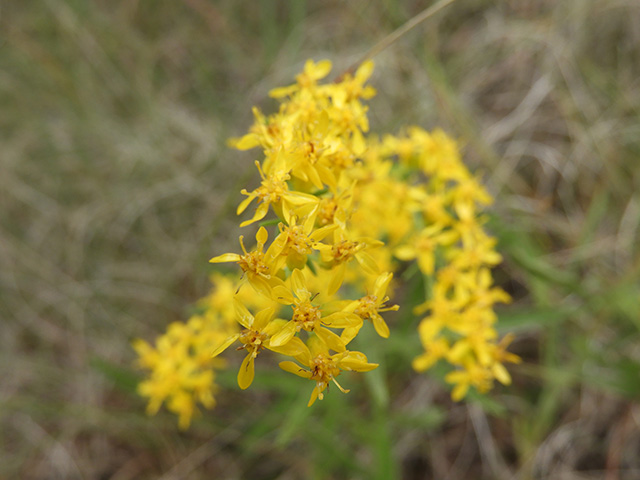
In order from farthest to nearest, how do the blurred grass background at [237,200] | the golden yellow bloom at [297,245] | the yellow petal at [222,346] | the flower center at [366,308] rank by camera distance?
1. the blurred grass background at [237,200]
2. the flower center at [366,308]
3. the golden yellow bloom at [297,245]
4. the yellow petal at [222,346]

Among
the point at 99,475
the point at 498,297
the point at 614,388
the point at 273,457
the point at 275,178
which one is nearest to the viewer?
the point at 275,178

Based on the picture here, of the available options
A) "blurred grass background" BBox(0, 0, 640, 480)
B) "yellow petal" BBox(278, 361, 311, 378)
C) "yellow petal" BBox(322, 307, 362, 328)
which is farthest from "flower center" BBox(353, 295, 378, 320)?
"blurred grass background" BBox(0, 0, 640, 480)

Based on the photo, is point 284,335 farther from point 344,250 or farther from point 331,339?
point 344,250

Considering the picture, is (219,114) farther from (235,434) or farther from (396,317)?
(235,434)

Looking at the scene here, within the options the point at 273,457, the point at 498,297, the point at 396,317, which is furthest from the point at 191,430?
the point at 498,297

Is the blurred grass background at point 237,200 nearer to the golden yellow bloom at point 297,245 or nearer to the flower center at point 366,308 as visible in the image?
the flower center at point 366,308

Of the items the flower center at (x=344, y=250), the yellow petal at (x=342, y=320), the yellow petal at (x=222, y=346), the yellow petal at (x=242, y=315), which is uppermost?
the flower center at (x=344, y=250)

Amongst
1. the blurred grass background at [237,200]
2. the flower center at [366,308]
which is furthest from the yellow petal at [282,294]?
the blurred grass background at [237,200]

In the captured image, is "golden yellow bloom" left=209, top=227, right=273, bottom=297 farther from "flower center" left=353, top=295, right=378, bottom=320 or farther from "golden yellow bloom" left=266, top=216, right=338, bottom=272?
"flower center" left=353, top=295, right=378, bottom=320
